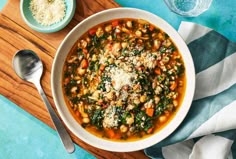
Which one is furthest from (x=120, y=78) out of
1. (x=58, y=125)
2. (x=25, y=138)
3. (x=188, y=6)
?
(x=25, y=138)

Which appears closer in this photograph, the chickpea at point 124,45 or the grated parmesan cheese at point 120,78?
the grated parmesan cheese at point 120,78

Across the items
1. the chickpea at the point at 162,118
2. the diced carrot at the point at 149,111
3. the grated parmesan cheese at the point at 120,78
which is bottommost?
the chickpea at the point at 162,118

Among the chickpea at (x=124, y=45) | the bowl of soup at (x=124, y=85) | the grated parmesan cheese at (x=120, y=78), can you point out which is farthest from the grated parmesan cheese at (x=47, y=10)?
the grated parmesan cheese at (x=120, y=78)

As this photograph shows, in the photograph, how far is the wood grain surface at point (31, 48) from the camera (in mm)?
2805

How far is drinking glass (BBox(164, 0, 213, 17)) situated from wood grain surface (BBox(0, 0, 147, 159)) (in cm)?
50

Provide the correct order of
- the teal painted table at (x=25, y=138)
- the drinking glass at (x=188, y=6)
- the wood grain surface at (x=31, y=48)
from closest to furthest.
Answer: the wood grain surface at (x=31, y=48) → the drinking glass at (x=188, y=6) → the teal painted table at (x=25, y=138)

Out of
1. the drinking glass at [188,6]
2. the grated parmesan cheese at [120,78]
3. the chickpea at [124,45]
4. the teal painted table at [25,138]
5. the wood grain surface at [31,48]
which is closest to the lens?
the grated parmesan cheese at [120,78]

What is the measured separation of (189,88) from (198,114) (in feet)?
0.68

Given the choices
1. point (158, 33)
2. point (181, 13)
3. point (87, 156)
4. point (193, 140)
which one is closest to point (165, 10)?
point (181, 13)

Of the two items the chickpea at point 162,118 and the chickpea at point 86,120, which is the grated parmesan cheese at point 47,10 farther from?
the chickpea at point 162,118

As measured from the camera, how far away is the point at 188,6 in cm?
315

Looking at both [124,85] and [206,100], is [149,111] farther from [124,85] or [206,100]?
[206,100]

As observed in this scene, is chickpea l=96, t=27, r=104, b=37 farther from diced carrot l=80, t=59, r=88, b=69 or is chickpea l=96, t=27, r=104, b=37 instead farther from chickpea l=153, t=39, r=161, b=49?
chickpea l=153, t=39, r=161, b=49

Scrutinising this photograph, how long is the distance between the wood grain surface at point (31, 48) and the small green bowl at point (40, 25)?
0.05 m
